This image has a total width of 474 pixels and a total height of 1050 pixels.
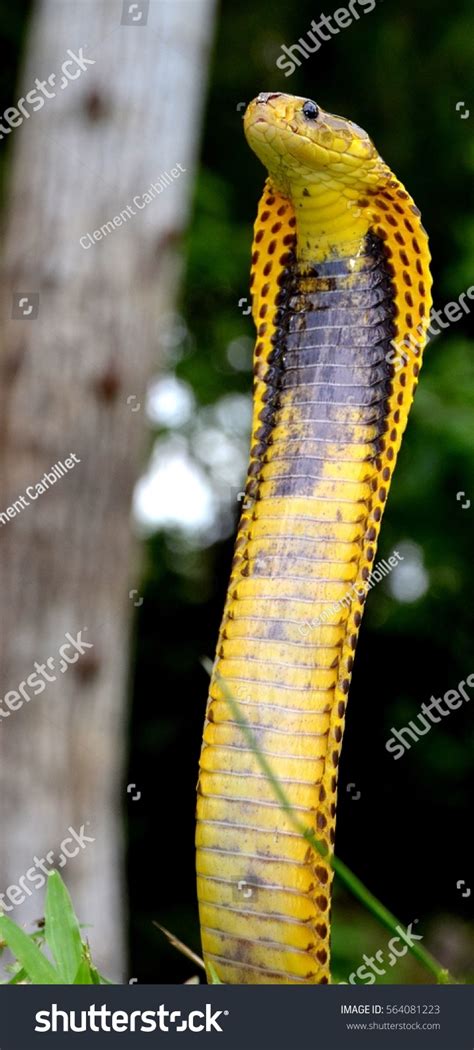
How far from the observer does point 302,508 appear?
161cm

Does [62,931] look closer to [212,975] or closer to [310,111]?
[212,975]

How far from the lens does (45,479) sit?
14.3 feet

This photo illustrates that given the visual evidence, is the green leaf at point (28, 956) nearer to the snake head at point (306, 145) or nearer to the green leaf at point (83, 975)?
the green leaf at point (83, 975)

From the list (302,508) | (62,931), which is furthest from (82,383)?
(62,931)

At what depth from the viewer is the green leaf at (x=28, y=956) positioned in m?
1.45

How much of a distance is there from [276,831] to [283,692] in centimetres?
16

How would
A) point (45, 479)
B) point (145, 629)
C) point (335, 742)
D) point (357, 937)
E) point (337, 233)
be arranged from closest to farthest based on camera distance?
point (335, 742) < point (337, 233) < point (45, 479) < point (357, 937) < point (145, 629)

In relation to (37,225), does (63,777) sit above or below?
below

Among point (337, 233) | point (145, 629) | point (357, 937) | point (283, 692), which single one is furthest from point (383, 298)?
point (145, 629)

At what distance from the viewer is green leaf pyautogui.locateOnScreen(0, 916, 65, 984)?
1.45 metres

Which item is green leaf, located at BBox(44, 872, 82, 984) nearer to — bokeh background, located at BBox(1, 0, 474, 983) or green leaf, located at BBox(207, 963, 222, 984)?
green leaf, located at BBox(207, 963, 222, 984)

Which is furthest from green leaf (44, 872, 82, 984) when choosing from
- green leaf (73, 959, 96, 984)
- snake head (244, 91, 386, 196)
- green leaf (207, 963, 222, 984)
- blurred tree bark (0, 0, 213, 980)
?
blurred tree bark (0, 0, 213, 980)
